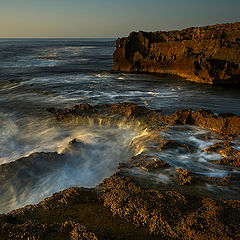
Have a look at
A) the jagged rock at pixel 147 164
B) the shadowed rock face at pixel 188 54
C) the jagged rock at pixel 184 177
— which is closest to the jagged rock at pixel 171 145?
the jagged rock at pixel 147 164

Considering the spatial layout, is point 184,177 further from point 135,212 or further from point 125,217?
point 125,217

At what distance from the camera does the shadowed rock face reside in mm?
11977

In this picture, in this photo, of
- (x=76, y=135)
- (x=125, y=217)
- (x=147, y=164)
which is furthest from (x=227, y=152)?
(x=76, y=135)

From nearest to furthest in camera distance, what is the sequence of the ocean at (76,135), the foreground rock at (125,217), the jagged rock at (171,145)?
the foreground rock at (125,217) < the ocean at (76,135) < the jagged rock at (171,145)

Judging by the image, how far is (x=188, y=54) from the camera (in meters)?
13.8

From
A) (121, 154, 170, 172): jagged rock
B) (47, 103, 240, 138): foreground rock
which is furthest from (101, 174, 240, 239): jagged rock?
(47, 103, 240, 138): foreground rock

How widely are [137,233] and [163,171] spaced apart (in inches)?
54.2

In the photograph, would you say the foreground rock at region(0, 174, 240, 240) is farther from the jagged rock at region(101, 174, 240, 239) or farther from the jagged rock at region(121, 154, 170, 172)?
the jagged rock at region(121, 154, 170, 172)

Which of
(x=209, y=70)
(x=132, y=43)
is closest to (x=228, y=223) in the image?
(x=209, y=70)

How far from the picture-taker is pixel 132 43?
18.1 metres

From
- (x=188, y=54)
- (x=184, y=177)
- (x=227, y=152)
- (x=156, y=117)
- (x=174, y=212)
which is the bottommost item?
(x=156, y=117)

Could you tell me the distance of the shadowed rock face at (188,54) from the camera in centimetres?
1198

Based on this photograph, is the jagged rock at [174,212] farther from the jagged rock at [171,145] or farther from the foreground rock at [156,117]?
the foreground rock at [156,117]

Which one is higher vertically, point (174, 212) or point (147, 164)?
point (174, 212)
